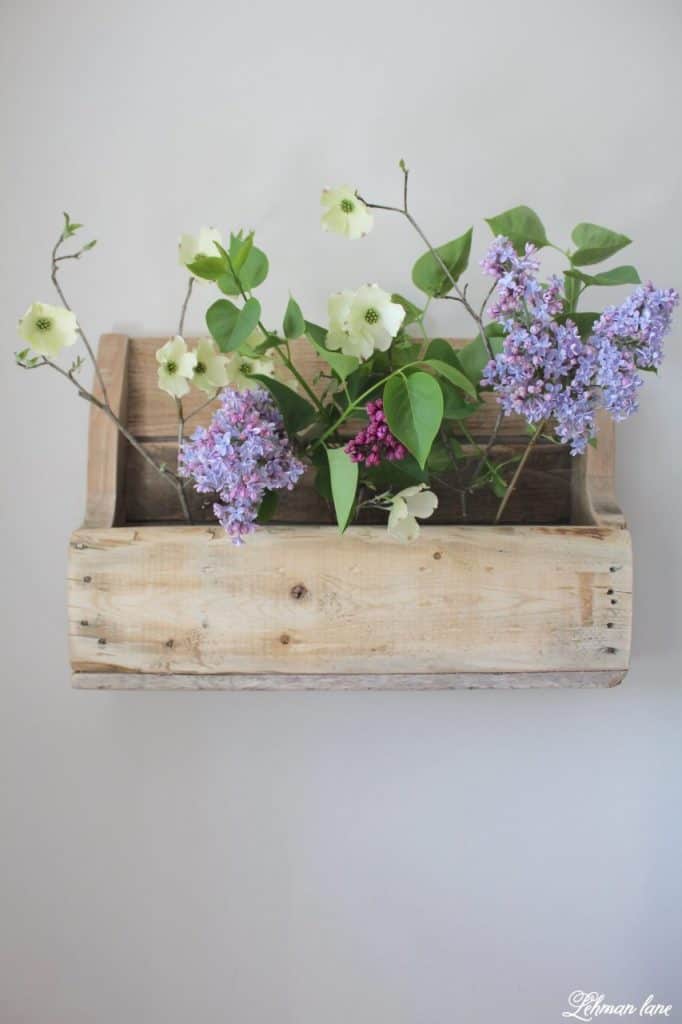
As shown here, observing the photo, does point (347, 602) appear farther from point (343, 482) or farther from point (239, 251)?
point (239, 251)

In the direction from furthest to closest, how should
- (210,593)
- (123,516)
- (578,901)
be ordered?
1. (578,901)
2. (123,516)
3. (210,593)

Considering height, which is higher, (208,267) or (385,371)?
(208,267)

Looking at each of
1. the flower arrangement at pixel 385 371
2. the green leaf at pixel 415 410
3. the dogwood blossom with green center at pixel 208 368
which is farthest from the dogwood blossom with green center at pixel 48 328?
the green leaf at pixel 415 410

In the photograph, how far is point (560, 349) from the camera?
84 cm

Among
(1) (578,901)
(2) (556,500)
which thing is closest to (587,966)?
(1) (578,901)

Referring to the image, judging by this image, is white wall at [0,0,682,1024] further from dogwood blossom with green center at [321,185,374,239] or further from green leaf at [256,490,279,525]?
green leaf at [256,490,279,525]

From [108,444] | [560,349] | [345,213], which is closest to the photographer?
[560,349]

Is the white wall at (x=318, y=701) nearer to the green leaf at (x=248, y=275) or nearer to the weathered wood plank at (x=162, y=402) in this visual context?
the weathered wood plank at (x=162, y=402)

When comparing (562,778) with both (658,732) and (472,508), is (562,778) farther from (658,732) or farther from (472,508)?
(472,508)

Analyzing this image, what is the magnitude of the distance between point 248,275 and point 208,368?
4.4 inches

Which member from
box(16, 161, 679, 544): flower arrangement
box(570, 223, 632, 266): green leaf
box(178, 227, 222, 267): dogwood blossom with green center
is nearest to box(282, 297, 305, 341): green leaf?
box(16, 161, 679, 544): flower arrangement

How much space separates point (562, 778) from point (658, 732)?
14cm

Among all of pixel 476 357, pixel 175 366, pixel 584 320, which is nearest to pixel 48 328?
pixel 175 366

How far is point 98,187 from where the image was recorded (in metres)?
1.15
